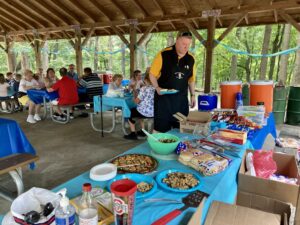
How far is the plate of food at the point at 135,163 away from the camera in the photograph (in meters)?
1.23

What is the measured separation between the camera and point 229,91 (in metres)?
2.64

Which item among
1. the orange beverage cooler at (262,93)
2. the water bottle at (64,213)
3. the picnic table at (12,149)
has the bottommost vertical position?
the picnic table at (12,149)

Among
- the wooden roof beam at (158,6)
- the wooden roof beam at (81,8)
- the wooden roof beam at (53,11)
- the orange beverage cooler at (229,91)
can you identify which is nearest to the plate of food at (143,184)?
the orange beverage cooler at (229,91)

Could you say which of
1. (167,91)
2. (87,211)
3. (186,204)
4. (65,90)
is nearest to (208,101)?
(167,91)

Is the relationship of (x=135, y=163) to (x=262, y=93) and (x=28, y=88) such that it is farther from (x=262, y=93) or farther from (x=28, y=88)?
(x=28, y=88)

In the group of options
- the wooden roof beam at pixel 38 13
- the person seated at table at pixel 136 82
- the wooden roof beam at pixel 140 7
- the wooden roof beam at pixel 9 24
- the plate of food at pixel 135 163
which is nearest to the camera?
A: the plate of food at pixel 135 163

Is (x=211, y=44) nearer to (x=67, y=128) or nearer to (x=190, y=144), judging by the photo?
(x=67, y=128)

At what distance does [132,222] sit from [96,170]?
1.37ft

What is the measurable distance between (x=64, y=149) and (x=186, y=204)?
3.31 meters

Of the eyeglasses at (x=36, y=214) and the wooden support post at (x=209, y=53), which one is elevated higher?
the wooden support post at (x=209, y=53)

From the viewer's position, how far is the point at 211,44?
19.2ft

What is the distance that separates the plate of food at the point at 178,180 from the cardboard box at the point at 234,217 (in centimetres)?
13

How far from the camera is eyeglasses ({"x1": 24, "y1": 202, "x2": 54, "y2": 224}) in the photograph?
710mm

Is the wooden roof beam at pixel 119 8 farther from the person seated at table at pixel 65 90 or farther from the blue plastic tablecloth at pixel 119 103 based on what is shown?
the blue plastic tablecloth at pixel 119 103
